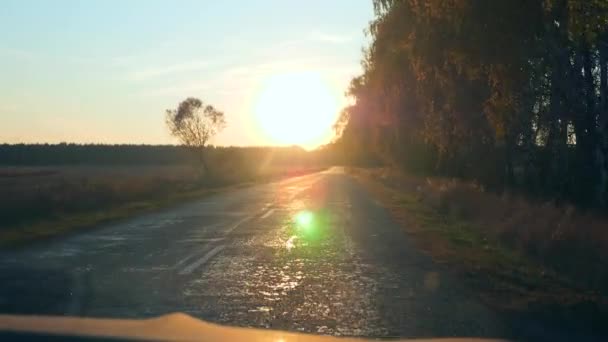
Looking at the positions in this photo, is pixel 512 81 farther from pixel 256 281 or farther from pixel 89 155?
pixel 89 155

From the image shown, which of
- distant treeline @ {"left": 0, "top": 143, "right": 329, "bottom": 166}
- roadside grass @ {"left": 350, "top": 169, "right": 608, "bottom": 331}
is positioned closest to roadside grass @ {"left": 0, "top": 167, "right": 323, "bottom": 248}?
roadside grass @ {"left": 350, "top": 169, "right": 608, "bottom": 331}

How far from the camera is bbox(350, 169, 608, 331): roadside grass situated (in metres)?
10.2

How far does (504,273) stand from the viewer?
532 inches

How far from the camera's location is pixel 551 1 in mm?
15094

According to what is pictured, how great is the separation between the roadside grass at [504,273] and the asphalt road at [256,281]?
1.42ft

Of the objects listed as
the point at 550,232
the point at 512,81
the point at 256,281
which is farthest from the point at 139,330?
the point at 512,81

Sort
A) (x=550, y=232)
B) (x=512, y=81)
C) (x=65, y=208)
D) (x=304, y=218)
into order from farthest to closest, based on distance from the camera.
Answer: (x=65, y=208)
(x=304, y=218)
(x=512, y=81)
(x=550, y=232)

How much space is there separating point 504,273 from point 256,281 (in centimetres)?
400

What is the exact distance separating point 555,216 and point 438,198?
1257cm

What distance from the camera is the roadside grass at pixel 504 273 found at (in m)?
10.2

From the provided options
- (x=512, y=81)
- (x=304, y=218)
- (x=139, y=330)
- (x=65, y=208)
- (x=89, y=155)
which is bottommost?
(x=304, y=218)

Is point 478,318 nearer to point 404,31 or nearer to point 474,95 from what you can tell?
point 474,95

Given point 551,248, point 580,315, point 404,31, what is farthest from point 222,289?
point 404,31

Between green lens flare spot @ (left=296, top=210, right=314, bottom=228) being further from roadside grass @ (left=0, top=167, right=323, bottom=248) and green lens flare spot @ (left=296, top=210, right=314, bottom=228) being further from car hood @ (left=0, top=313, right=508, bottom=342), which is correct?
car hood @ (left=0, top=313, right=508, bottom=342)
